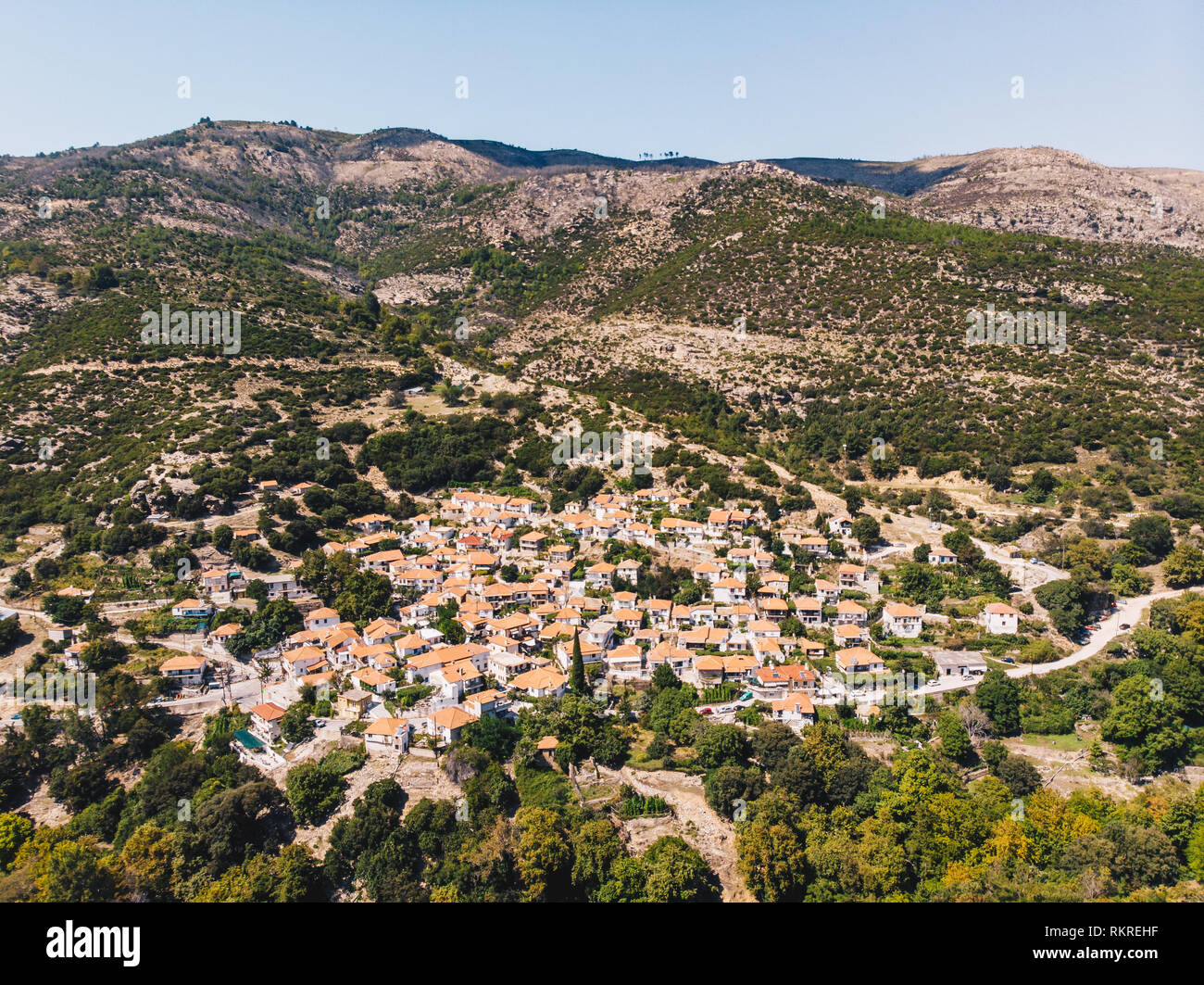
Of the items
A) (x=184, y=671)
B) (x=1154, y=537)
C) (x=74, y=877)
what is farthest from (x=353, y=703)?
(x=1154, y=537)

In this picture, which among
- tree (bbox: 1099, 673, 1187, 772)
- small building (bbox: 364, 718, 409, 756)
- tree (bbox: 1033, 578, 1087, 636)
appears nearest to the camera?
tree (bbox: 1099, 673, 1187, 772)

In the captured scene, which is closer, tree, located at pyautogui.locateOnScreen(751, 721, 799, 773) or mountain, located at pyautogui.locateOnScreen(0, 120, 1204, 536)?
tree, located at pyautogui.locateOnScreen(751, 721, 799, 773)

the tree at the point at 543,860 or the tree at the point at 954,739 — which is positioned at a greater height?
the tree at the point at 954,739

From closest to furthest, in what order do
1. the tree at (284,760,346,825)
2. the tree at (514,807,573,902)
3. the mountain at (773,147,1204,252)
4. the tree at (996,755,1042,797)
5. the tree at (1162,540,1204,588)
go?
the tree at (514,807,573,902), the tree at (284,760,346,825), the tree at (996,755,1042,797), the tree at (1162,540,1204,588), the mountain at (773,147,1204,252)

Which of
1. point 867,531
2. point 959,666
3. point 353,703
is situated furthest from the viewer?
point 867,531

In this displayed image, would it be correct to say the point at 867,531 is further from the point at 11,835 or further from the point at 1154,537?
the point at 11,835

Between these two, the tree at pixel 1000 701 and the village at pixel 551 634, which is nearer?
the tree at pixel 1000 701

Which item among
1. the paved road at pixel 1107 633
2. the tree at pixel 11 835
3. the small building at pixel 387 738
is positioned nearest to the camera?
the tree at pixel 11 835

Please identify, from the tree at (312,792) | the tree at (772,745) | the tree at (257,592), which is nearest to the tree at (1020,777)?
the tree at (772,745)

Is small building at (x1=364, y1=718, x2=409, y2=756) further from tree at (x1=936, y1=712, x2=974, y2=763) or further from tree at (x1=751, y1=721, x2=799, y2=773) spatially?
tree at (x1=936, y1=712, x2=974, y2=763)

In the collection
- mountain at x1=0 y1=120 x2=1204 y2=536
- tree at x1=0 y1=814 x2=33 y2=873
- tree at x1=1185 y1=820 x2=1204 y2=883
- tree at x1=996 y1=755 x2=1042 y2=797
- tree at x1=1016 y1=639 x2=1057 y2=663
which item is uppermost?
mountain at x1=0 y1=120 x2=1204 y2=536

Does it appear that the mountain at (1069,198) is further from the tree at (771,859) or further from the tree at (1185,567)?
the tree at (771,859)

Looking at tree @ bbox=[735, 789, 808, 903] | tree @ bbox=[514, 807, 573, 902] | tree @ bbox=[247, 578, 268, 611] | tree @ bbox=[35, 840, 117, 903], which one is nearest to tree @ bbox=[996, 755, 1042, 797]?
tree @ bbox=[735, 789, 808, 903]
